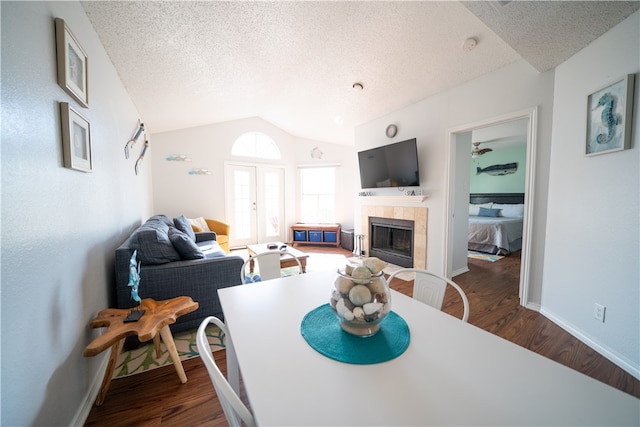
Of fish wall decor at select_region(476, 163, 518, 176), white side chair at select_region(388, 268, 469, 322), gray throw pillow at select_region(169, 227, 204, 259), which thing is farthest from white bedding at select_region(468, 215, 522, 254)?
gray throw pillow at select_region(169, 227, 204, 259)

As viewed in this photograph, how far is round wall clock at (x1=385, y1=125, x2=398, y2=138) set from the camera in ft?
11.9

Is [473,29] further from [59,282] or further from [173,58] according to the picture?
[59,282]

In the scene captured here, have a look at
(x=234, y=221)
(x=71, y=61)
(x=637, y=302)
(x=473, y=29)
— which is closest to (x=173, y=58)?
(x=71, y=61)

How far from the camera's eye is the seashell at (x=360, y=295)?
80 centimetres

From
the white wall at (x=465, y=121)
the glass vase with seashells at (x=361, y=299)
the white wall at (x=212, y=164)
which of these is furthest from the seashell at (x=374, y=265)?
the white wall at (x=212, y=164)

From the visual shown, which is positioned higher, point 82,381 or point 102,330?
point 102,330

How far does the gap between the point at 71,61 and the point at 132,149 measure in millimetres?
1858

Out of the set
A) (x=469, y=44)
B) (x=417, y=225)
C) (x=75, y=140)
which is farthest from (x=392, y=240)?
(x=75, y=140)

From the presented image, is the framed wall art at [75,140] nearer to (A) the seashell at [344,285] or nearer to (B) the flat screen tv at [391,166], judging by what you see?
(A) the seashell at [344,285]

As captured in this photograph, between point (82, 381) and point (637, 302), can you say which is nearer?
point (82, 381)

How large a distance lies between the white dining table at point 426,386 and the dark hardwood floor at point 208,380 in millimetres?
877

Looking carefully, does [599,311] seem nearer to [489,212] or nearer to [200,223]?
[489,212]

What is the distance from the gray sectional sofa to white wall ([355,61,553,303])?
2.57 m

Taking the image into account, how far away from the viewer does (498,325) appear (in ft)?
6.94
